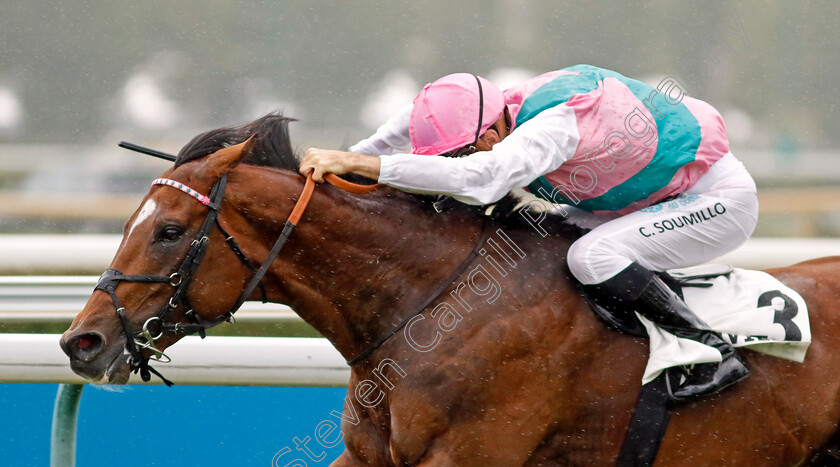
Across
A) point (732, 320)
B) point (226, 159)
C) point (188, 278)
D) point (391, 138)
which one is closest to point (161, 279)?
point (188, 278)

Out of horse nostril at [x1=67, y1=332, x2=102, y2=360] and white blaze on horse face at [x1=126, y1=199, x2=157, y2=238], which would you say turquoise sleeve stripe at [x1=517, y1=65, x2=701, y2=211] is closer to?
white blaze on horse face at [x1=126, y1=199, x2=157, y2=238]

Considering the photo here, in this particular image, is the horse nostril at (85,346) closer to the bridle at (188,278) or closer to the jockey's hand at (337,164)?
the bridle at (188,278)

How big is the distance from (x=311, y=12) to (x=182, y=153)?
18.8 ft

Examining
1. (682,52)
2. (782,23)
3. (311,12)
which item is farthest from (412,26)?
(782,23)

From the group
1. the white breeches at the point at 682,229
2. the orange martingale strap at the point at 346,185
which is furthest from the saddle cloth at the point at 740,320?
the orange martingale strap at the point at 346,185

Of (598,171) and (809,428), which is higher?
(598,171)

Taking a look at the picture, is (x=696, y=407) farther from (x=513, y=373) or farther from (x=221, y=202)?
(x=221, y=202)

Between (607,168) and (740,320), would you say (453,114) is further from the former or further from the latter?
(740,320)

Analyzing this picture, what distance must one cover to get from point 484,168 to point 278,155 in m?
0.60

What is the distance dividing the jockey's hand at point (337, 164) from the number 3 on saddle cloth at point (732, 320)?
0.74 m

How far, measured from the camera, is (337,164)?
7.63 ft

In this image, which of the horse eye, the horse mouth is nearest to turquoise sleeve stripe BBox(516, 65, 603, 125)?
the horse eye

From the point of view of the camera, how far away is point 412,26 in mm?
8031

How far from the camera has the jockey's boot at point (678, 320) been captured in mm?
2385
